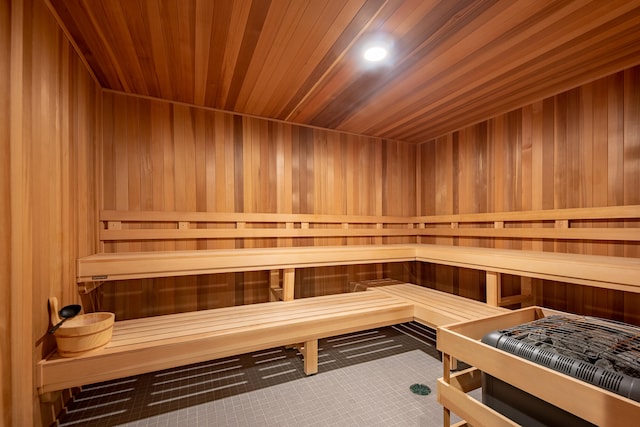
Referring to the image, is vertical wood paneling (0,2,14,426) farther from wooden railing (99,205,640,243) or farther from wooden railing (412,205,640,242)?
wooden railing (412,205,640,242)

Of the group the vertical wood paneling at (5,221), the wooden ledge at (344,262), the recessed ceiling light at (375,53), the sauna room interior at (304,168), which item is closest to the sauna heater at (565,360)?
the sauna room interior at (304,168)

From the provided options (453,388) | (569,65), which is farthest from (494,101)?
(453,388)

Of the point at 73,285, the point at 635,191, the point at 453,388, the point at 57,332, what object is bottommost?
the point at 453,388

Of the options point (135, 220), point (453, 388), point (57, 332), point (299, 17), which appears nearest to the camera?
point (453, 388)

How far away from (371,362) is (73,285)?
2130 mm

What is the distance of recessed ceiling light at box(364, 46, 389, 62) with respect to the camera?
67.6 inches

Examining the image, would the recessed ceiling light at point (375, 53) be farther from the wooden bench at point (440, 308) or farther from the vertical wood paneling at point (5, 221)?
the wooden bench at point (440, 308)

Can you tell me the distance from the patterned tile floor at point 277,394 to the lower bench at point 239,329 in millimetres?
261

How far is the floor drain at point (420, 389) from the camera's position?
1845mm

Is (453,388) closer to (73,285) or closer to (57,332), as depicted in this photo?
(57,332)

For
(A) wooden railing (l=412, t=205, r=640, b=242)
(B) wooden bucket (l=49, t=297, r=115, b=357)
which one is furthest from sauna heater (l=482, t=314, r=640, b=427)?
(B) wooden bucket (l=49, t=297, r=115, b=357)

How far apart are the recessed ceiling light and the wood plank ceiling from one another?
58mm

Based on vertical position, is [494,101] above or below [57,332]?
above

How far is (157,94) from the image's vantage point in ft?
7.63
